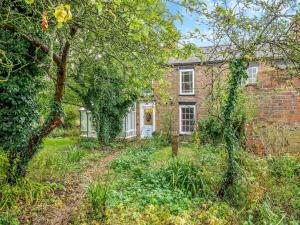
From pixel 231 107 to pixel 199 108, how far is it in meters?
12.2

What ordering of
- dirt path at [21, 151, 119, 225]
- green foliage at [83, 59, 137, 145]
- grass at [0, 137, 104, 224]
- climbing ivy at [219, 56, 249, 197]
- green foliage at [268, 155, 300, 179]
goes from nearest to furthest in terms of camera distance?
dirt path at [21, 151, 119, 225], grass at [0, 137, 104, 224], climbing ivy at [219, 56, 249, 197], green foliage at [268, 155, 300, 179], green foliage at [83, 59, 137, 145]

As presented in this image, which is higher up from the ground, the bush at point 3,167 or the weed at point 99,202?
the bush at point 3,167

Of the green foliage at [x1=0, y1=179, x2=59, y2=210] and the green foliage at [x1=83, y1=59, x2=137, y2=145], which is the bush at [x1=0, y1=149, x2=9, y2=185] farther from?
the green foliage at [x1=83, y1=59, x2=137, y2=145]

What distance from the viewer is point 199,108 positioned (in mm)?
17453

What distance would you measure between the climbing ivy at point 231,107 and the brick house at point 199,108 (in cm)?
315

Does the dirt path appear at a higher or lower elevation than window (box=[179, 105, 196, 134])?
lower

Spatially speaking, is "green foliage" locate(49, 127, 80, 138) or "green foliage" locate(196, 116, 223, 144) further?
"green foliage" locate(49, 127, 80, 138)

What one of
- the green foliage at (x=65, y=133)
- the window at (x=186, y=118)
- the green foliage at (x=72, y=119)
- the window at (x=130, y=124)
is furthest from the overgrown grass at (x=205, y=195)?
the green foliage at (x=72, y=119)

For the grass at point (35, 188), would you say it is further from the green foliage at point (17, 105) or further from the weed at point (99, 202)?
the weed at point (99, 202)

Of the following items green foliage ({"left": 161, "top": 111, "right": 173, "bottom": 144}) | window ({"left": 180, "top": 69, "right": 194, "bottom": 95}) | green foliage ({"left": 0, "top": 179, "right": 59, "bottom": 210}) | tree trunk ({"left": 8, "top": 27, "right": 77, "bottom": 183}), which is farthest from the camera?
window ({"left": 180, "top": 69, "right": 194, "bottom": 95})

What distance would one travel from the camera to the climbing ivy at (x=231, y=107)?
5.23 metres

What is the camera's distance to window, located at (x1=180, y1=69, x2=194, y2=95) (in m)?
17.7

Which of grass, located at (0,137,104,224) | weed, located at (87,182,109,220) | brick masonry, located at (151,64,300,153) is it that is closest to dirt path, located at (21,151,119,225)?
grass, located at (0,137,104,224)

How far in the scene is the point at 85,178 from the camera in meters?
7.39
